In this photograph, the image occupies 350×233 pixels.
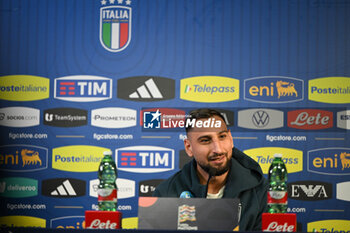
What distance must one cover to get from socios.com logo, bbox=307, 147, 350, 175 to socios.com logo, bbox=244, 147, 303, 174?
72 millimetres

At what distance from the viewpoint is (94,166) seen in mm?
3164

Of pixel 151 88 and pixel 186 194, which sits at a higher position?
pixel 151 88

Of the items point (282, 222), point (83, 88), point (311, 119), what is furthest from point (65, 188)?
point (282, 222)

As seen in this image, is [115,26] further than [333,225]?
Yes

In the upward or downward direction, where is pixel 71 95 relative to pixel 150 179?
upward

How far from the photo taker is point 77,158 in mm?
3170

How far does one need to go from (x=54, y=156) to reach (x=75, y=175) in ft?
0.67

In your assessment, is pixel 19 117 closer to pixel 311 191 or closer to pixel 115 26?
pixel 115 26

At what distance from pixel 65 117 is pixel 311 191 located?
181 cm

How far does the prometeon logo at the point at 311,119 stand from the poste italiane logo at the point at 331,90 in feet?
0.30

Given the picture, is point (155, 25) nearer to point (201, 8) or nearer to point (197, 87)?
point (201, 8)

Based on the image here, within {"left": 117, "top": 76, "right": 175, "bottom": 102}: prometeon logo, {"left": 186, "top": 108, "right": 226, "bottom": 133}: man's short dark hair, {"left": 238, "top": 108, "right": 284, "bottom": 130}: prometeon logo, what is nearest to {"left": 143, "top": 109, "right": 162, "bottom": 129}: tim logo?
{"left": 117, "top": 76, "right": 175, "bottom": 102}: prometeon logo

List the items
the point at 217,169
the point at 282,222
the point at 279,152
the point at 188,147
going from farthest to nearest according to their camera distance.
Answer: the point at 279,152, the point at 188,147, the point at 217,169, the point at 282,222

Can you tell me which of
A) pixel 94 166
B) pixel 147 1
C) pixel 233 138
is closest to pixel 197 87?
pixel 233 138
